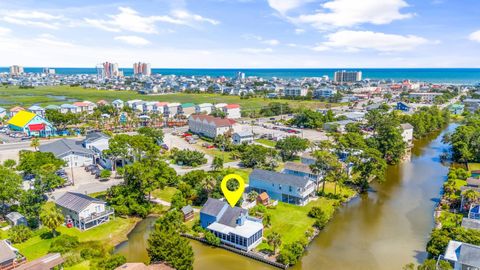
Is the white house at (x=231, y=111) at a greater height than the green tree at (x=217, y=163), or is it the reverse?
the white house at (x=231, y=111)

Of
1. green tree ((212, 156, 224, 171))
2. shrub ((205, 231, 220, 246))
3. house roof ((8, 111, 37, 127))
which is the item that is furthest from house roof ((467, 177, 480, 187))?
house roof ((8, 111, 37, 127))

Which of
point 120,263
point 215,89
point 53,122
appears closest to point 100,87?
point 215,89

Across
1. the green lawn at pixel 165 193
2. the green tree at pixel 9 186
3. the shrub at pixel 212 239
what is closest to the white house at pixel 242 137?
the green lawn at pixel 165 193

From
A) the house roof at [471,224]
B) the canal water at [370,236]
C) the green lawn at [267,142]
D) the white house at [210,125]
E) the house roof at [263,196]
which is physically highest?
the white house at [210,125]

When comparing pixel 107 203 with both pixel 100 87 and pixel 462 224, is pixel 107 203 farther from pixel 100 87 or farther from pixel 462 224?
pixel 100 87

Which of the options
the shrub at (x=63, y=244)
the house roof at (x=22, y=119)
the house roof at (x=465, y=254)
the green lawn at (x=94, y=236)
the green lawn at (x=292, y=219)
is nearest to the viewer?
the house roof at (x=465, y=254)

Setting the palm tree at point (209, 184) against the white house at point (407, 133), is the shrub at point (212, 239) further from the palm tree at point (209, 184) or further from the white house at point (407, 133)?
the white house at point (407, 133)

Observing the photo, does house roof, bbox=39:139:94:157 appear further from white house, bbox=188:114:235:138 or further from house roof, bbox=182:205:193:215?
house roof, bbox=182:205:193:215
